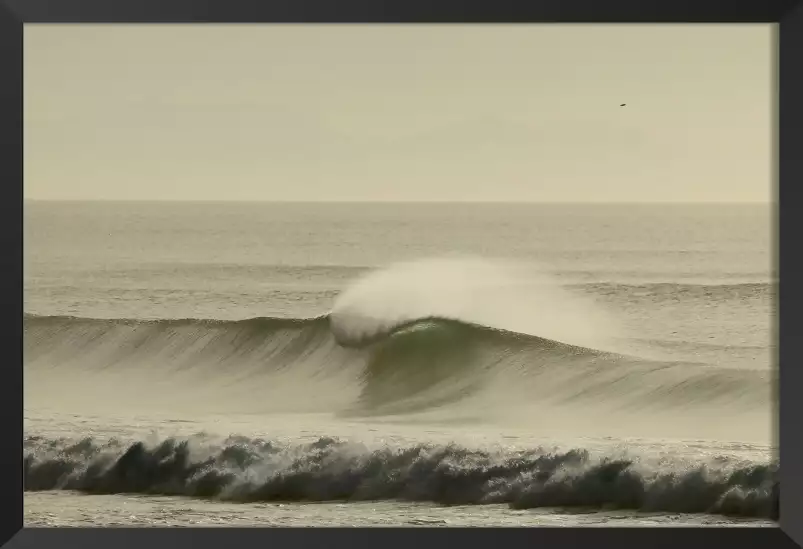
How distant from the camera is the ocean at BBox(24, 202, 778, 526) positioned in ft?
6.34

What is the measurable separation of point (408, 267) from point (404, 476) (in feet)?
1.69

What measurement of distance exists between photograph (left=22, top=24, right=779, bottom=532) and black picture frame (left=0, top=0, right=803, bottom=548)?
0.30ft

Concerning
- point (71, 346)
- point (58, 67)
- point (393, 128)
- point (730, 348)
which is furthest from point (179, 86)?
point (730, 348)

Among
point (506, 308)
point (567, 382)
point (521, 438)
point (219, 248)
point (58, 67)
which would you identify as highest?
point (58, 67)

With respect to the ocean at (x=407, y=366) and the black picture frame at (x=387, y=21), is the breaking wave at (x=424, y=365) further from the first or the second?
the black picture frame at (x=387, y=21)

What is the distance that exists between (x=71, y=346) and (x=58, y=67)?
0.69 m

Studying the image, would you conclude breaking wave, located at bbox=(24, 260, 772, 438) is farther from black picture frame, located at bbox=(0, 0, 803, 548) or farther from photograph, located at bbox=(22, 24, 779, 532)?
black picture frame, located at bbox=(0, 0, 803, 548)

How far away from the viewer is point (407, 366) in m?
1.98

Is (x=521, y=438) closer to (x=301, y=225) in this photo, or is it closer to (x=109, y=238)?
(x=301, y=225)

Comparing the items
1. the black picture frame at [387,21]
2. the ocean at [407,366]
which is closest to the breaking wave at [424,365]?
the ocean at [407,366]

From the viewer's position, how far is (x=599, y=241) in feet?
6.47

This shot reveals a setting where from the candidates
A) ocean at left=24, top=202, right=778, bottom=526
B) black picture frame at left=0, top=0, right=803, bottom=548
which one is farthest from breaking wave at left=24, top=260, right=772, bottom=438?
black picture frame at left=0, top=0, right=803, bottom=548

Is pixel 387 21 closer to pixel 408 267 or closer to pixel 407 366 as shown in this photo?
pixel 408 267

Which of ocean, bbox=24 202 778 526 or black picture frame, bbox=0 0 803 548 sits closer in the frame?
black picture frame, bbox=0 0 803 548
